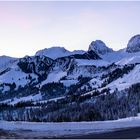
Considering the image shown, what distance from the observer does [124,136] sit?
28719 mm

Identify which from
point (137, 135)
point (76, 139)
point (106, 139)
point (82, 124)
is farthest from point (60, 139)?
point (82, 124)

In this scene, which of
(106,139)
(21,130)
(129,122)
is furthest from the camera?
(129,122)

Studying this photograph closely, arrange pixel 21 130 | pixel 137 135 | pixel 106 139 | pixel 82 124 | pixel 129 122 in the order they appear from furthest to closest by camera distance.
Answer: pixel 129 122 → pixel 82 124 → pixel 21 130 → pixel 137 135 → pixel 106 139

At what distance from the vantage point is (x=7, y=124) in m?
36.2

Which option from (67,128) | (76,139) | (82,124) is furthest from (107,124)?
(76,139)

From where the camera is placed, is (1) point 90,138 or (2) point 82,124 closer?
(1) point 90,138

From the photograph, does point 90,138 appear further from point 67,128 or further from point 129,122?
point 129,122

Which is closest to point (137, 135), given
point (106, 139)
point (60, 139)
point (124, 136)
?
point (124, 136)

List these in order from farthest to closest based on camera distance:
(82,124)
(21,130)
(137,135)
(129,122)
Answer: (129,122) → (82,124) → (21,130) → (137,135)

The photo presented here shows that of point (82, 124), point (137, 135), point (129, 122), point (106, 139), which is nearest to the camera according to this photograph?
point (106, 139)

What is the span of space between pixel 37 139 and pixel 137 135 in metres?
6.77

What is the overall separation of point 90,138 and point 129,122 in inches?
Result: 472

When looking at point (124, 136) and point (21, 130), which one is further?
point (21, 130)

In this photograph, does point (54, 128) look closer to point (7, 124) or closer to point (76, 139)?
point (7, 124)
